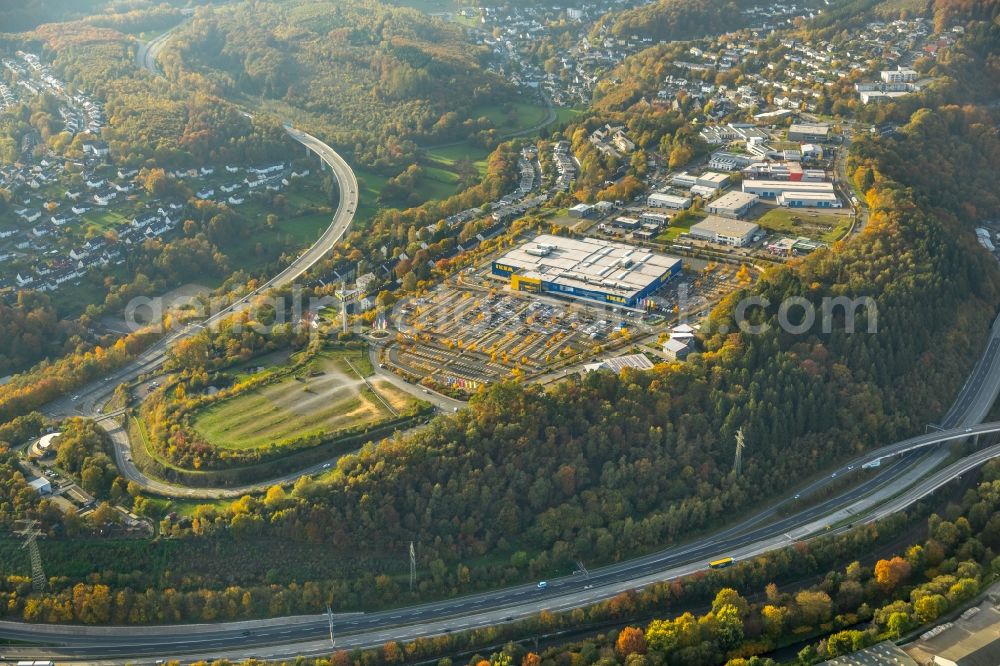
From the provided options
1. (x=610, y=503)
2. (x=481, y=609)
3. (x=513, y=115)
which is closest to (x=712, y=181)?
(x=610, y=503)

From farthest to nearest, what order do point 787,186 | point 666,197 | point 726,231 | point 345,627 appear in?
1. point 787,186
2. point 666,197
3. point 726,231
4. point 345,627

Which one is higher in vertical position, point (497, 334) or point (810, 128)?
point (810, 128)

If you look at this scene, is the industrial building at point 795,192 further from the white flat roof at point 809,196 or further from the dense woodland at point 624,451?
the dense woodland at point 624,451

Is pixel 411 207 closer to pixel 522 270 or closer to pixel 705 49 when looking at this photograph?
pixel 522 270

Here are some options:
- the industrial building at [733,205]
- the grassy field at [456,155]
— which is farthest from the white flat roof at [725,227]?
the grassy field at [456,155]

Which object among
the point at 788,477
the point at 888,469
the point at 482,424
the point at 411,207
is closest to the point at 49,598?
the point at 482,424

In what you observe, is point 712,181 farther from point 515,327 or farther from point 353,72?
point 353,72
